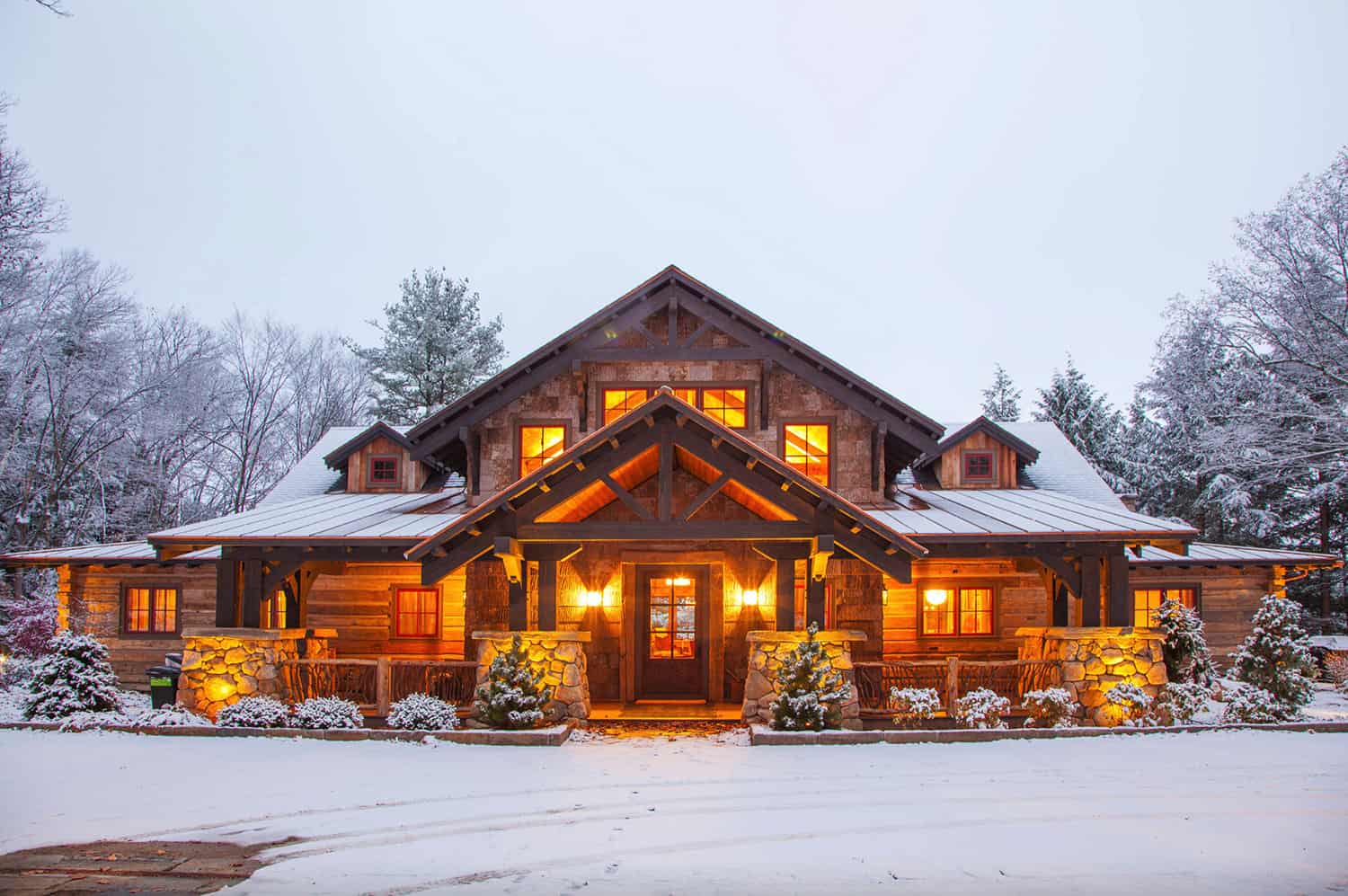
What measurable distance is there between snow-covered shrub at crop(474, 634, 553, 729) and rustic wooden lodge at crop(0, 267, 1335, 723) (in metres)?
0.41

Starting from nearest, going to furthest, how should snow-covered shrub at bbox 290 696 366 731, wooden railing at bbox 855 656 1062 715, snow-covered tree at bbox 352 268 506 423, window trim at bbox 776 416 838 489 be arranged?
snow-covered shrub at bbox 290 696 366 731
wooden railing at bbox 855 656 1062 715
window trim at bbox 776 416 838 489
snow-covered tree at bbox 352 268 506 423

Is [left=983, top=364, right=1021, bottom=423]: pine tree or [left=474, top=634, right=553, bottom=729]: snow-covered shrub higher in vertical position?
[left=983, top=364, right=1021, bottom=423]: pine tree

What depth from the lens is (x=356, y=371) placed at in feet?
125

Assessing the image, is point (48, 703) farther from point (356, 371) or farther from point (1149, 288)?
point (1149, 288)

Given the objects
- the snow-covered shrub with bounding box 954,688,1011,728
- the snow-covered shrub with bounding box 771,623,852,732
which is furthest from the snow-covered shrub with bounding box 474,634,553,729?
the snow-covered shrub with bounding box 954,688,1011,728

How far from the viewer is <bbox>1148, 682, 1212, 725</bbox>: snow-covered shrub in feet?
41.4

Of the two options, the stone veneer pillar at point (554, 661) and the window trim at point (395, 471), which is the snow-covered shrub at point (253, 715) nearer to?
the stone veneer pillar at point (554, 661)

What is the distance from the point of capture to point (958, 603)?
16.9 meters

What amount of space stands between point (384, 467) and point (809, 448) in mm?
9013

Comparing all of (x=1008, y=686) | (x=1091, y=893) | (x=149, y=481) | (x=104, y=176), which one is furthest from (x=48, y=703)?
(x=104, y=176)

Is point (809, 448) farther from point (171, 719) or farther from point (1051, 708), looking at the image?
point (171, 719)

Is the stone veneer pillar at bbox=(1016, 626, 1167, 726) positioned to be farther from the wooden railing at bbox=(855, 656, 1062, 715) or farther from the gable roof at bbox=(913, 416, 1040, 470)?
the gable roof at bbox=(913, 416, 1040, 470)

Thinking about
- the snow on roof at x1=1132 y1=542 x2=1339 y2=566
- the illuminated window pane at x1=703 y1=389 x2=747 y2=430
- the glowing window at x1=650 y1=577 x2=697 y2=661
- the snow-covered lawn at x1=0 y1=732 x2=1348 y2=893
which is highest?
the illuminated window pane at x1=703 y1=389 x2=747 y2=430

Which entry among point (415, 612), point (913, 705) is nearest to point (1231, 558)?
point (913, 705)
